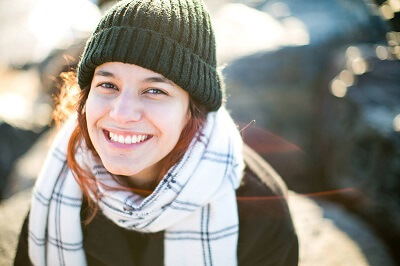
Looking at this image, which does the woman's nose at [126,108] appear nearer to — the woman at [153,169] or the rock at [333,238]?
the woman at [153,169]

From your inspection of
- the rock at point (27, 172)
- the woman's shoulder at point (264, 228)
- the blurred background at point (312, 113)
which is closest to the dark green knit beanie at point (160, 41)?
the woman's shoulder at point (264, 228)

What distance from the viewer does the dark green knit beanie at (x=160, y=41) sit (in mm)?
1428

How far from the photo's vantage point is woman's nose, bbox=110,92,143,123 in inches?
56.1

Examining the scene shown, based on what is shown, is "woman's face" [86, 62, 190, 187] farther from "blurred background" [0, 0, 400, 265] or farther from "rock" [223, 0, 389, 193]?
"rock" [223, 0, 389, 193]

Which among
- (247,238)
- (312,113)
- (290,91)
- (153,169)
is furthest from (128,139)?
(312,113)

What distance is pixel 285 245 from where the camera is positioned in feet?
5.98

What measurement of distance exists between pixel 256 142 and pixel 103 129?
2506 millimetres

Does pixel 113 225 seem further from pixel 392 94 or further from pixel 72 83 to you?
pixel 392 94

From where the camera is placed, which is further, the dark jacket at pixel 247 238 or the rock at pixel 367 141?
the rock at pixel 367 141

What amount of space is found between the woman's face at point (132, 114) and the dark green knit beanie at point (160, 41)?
0.05 metres

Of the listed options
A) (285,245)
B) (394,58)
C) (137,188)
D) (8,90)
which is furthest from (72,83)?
(8,90)

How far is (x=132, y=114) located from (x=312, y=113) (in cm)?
332

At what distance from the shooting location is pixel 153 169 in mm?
1859

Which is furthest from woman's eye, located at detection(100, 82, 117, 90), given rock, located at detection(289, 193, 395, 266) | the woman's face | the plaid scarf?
rock, located at detection(289, 193, 395, 266)
